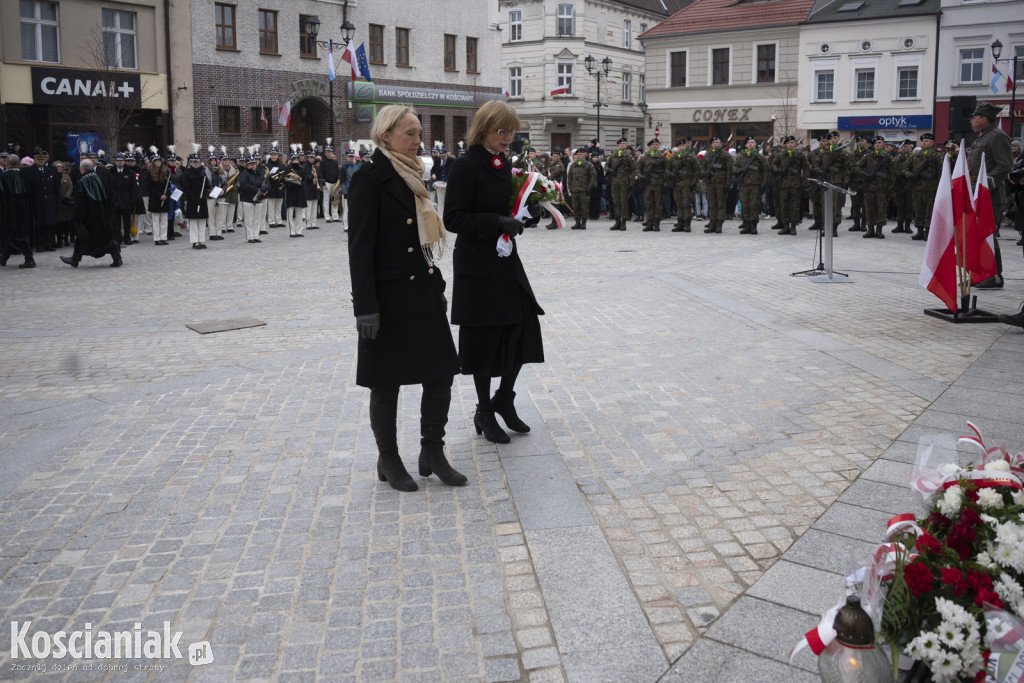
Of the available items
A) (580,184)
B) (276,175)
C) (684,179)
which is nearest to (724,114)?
(580,184)

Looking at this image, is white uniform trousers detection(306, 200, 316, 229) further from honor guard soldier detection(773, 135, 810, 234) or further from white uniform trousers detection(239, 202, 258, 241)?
honor guard soldier detection(773, 135, 810, 234)

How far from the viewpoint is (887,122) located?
44.3 metres

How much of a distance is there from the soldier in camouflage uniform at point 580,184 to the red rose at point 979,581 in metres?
22.0

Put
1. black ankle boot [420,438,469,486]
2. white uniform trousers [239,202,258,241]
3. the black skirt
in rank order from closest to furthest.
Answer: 1. black ankle boot [420,438,469,486]
2. the black skirt
3. white uniform trousers [239,202,258,241]

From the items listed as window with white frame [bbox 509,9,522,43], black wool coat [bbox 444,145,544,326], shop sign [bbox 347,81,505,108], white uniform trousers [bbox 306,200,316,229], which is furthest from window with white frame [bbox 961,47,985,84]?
black wool coat [bbox 444,145,544,326]

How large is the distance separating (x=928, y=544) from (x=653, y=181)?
818 inches

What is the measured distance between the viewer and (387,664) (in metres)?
3.34

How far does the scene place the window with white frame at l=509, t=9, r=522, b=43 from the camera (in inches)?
2493

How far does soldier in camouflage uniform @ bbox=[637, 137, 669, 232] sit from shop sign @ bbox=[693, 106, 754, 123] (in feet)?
93.7

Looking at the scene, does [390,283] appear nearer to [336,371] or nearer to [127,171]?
[336,371]

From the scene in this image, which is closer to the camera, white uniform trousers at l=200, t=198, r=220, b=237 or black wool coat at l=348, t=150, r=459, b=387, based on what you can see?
black wool coat at l=348, t=150, r=459, b=387

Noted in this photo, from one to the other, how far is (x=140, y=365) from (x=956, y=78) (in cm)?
4264

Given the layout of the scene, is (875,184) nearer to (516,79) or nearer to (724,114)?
(724,114)

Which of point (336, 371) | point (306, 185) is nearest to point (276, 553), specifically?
point (336, 371)
